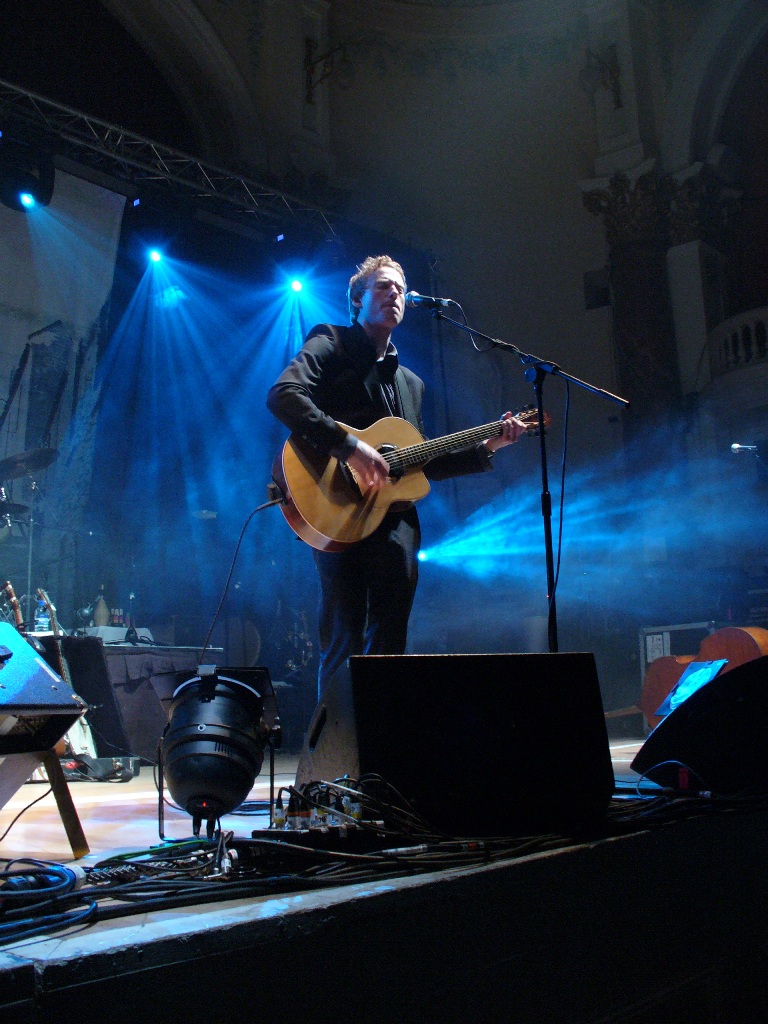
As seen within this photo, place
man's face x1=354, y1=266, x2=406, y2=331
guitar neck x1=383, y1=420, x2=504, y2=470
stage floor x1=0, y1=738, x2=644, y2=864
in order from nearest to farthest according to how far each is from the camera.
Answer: stage floor x1=0, y1=738, x2=644, y2=864
guitar neck x1=383, y1=420, x2=504, y2=470
man's face x1=354, y1=266, x2=406, y2=331

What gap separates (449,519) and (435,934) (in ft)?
27.1

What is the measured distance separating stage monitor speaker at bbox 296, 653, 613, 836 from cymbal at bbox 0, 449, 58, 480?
6292 mm

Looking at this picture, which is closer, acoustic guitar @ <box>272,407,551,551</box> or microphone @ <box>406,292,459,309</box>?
acoustic guitar @ <box>272,407,551,551</box>

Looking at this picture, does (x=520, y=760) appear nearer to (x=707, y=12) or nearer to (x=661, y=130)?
(x=661, y=130)

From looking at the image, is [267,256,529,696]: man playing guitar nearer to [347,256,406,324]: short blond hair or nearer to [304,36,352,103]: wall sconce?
[347,256,406,324]: short blond hair

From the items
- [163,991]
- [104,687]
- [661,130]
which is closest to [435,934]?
[163,991]

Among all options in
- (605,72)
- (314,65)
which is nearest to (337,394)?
(314,65)

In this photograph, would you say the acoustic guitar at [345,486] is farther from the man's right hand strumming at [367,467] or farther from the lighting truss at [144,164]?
the lighting truss at [144,164]

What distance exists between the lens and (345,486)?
2586 millimetres

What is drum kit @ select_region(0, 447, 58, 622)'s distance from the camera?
6.78 m

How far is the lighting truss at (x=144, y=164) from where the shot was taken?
270 inches

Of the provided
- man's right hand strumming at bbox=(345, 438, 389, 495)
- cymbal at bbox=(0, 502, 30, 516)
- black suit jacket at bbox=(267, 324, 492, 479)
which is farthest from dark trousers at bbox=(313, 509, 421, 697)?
cymbal at bbox=(0, 502, 30, 516)

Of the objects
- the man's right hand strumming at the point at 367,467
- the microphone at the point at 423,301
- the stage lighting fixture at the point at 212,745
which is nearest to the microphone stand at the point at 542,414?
the microphone at the point at 423,301

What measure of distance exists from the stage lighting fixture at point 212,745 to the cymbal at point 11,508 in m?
5.01
